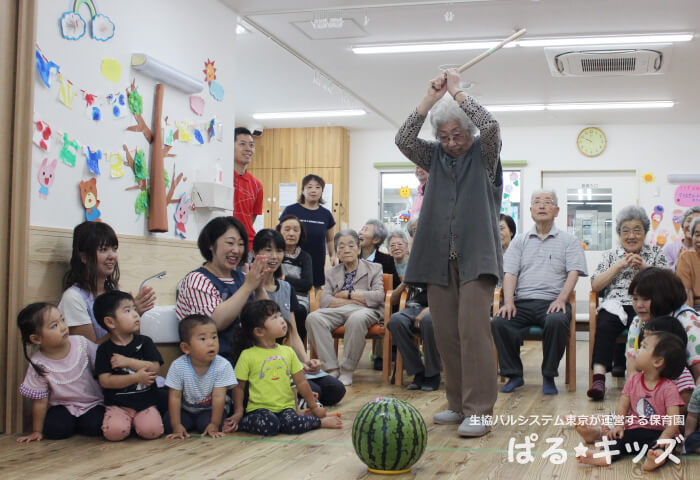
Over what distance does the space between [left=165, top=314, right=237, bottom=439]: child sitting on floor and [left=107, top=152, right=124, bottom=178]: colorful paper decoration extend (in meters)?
1.07

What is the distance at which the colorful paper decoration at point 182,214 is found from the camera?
428cm

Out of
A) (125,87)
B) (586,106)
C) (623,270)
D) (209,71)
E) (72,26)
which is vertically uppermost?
(586,106)

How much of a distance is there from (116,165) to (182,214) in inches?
27.6

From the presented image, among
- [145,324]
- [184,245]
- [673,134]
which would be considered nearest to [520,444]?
[145,324]

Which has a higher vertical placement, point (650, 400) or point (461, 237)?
point (461, 237)

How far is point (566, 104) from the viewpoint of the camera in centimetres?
798

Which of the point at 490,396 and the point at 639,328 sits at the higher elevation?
the point at 639,328

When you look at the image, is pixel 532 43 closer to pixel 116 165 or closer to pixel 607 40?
pixel 607 40

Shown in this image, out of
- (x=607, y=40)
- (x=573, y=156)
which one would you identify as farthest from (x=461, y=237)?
(x=573, y=156)

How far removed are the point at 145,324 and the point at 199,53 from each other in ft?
7.01

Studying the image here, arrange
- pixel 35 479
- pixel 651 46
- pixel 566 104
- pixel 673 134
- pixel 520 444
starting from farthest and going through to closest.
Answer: pixel 673 134
pixel 566 104
pixel 651 46
pixel 520 444
pixel 35 479

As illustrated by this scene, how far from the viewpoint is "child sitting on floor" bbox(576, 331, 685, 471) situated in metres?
2.52

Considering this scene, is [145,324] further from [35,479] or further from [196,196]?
[196,196]

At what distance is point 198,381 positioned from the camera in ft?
9.64
